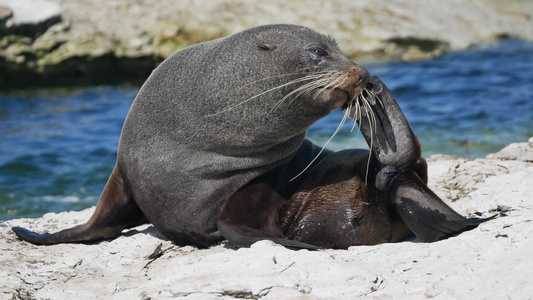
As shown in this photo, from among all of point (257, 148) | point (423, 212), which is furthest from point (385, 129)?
point (257, 148)

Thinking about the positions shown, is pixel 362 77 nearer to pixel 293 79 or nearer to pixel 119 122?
pixel 293 79

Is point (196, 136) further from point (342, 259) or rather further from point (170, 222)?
point (342, 259)

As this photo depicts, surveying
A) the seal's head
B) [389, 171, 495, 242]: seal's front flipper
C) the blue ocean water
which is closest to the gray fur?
the seal's head

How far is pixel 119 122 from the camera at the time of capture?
1259 cm

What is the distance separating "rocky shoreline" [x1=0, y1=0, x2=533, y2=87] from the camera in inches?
591

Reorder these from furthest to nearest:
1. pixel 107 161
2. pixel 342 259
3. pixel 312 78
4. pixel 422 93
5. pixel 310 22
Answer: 1. pixel 310 22
2. pixel 422 93
3. pixel 107 161
4. pixel 312 78
5. pixel 342 259

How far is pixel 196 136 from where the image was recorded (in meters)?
5.27

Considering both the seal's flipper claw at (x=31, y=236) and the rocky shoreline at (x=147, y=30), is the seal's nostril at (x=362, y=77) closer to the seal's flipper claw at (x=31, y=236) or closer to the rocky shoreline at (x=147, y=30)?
the seal's flipper claw at (x=31, y=236)

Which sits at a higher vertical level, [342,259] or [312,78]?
[312,78]

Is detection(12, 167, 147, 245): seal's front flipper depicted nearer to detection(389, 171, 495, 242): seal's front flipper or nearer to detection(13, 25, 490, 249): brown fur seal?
detection(13, 25, 490, 249): brown fur seal

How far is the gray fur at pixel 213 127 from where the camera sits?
17.1 ft

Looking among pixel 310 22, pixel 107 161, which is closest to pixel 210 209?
pixel 107 161

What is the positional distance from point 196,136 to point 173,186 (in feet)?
1.19

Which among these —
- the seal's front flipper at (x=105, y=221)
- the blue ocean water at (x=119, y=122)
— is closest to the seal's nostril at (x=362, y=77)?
the seal's front flipper at (x=105, y=221)
